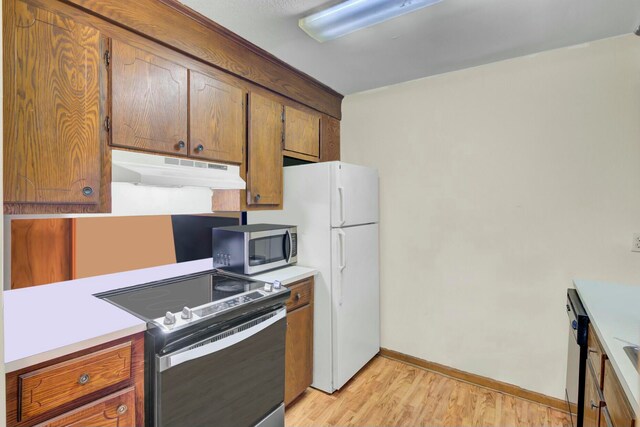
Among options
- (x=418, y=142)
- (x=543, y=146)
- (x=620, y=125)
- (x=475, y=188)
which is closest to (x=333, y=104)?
(x=418, y=142)

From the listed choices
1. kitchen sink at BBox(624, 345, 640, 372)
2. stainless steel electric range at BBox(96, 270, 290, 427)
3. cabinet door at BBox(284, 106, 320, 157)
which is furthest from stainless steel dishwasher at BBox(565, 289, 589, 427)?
cabinet door at BBox(284, 106, 320, 157)

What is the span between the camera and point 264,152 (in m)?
2.29

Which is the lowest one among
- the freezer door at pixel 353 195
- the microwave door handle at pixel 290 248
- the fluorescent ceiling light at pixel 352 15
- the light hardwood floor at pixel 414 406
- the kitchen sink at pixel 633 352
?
the light hardwood floor at pixel 414 406

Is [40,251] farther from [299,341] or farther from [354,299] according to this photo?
[354,299]

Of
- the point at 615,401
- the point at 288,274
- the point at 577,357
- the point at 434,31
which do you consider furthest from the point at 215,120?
the point at 577,357

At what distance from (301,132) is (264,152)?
0.46 m

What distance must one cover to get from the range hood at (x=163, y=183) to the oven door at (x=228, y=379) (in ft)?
2.36

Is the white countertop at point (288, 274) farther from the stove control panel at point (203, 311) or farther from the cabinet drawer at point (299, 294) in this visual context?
the stove control panel at point (203, 311)

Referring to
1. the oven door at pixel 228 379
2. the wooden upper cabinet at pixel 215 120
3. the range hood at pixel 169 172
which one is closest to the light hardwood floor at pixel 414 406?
the oven door at pixel 228 379

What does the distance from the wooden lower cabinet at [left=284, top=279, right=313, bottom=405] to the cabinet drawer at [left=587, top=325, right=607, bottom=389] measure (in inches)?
60.3

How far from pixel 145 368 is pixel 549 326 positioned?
243 cm

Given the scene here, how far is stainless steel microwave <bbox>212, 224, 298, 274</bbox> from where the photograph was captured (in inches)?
81.2

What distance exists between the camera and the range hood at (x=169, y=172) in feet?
5.06

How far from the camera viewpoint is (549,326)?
2.22 m
